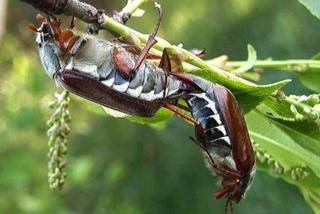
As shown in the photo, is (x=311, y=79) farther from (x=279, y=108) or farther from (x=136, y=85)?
(x=136, y=85)

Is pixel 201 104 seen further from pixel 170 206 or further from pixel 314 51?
pixel 170 206

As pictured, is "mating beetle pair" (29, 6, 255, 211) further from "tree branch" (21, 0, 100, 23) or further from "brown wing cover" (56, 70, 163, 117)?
"tree branch" (21, 0, 100, 23)

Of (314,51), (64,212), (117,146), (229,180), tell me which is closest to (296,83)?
(314,51)

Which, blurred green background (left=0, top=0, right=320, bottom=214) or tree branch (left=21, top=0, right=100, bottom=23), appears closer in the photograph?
tree branch (left=21, top=0, right=100, bottom=23)

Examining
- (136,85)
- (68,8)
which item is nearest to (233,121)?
(136,85)

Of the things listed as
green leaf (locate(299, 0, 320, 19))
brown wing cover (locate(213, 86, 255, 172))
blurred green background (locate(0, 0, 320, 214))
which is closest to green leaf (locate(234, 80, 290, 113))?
brown wing cover (locate(213, 86, 255, 172))

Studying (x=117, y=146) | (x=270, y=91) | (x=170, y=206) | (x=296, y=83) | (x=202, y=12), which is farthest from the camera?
(x=117, y=146)

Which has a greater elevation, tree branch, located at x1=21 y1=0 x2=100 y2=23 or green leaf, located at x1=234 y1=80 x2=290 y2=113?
tree branch, located at x1=21 y1=0 x2=100 y2=23
